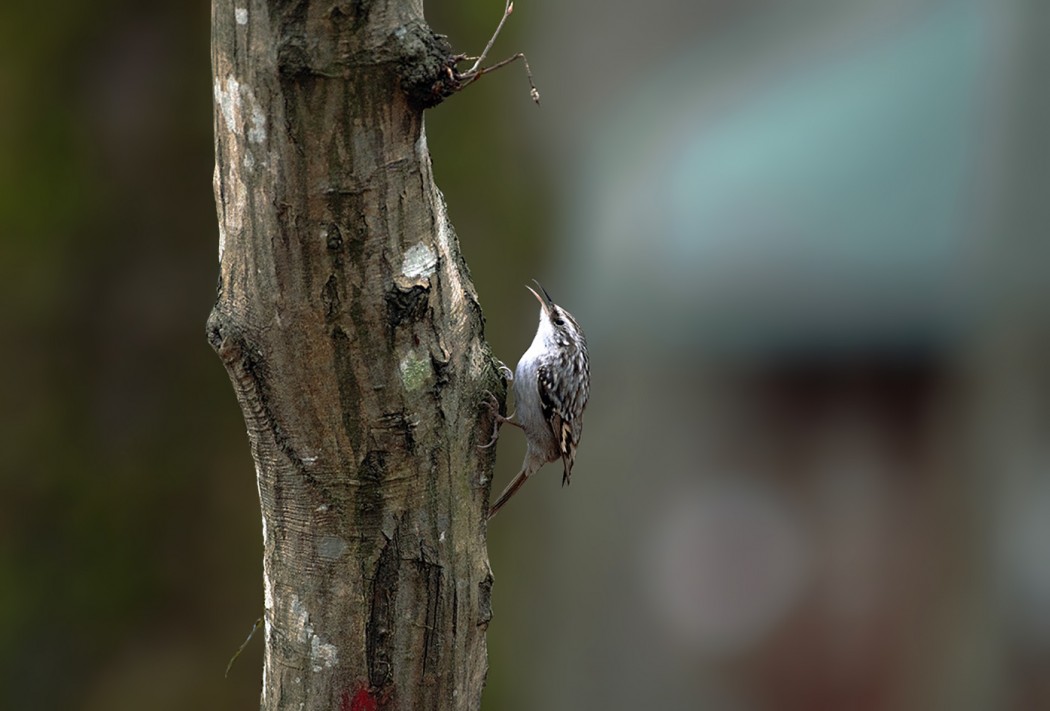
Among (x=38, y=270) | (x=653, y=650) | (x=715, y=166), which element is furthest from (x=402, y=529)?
(x=653, y=650)

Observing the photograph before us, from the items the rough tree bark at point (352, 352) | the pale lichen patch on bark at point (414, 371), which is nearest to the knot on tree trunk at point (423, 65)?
the rough tree bark at point (352, 352)

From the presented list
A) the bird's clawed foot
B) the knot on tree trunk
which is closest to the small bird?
the bird's clawed foot

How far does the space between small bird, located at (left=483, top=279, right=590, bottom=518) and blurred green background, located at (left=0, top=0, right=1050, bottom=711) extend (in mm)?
699

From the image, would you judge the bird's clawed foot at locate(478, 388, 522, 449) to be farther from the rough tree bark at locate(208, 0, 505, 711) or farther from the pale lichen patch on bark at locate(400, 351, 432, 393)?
the pale lichen patch on bark at locate(400, 351, 432, 393)

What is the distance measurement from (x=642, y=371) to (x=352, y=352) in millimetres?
3814

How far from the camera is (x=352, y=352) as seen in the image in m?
1.48

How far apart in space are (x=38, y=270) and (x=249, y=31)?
2269 millimetres

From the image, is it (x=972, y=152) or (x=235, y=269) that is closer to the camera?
(x=235, y=269)

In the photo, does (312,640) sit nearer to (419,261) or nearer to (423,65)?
(419,261)

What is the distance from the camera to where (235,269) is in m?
1.47

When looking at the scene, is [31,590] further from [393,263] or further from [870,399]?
[870,399]

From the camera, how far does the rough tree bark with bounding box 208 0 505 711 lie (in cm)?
138

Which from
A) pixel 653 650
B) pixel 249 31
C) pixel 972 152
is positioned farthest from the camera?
pixel 653 650

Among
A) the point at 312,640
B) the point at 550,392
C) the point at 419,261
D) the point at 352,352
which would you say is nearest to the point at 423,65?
the point at 419,261
